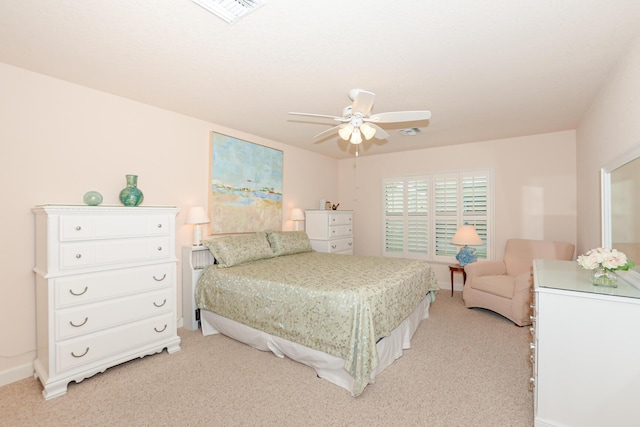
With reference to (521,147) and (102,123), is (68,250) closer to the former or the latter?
(102,123)

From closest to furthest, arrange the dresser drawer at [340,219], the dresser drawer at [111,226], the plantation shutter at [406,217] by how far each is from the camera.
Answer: the dresser drawer at [111,226]
the dresser drawer at [340,219]
the plantation shutter at [406,217]

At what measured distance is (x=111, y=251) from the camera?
2543 mm

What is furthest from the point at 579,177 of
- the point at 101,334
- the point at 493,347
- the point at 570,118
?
the point at 101,334

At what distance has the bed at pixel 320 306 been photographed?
2.25 meters

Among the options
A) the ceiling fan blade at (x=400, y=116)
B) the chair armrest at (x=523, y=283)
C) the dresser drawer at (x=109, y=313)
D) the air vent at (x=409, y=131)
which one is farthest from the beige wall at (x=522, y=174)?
the dresser drawer at (x=109, y=313)

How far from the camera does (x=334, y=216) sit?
5223mm

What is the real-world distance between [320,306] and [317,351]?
373 millimetres

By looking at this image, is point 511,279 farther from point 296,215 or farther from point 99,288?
point 99,288

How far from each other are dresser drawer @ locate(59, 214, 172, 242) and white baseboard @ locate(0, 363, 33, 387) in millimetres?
1185

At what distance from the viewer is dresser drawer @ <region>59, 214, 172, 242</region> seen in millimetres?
A: 2324

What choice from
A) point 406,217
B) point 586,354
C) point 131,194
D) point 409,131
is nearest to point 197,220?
point 131,194

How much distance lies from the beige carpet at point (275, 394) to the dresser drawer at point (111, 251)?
96cm

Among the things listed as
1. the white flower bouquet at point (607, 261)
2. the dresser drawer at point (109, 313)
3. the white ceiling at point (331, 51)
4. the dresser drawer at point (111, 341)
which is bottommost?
the dresser drawer at point (111, 341)

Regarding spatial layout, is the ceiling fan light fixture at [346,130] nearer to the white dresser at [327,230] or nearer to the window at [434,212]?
the white dresser at [327,230]
